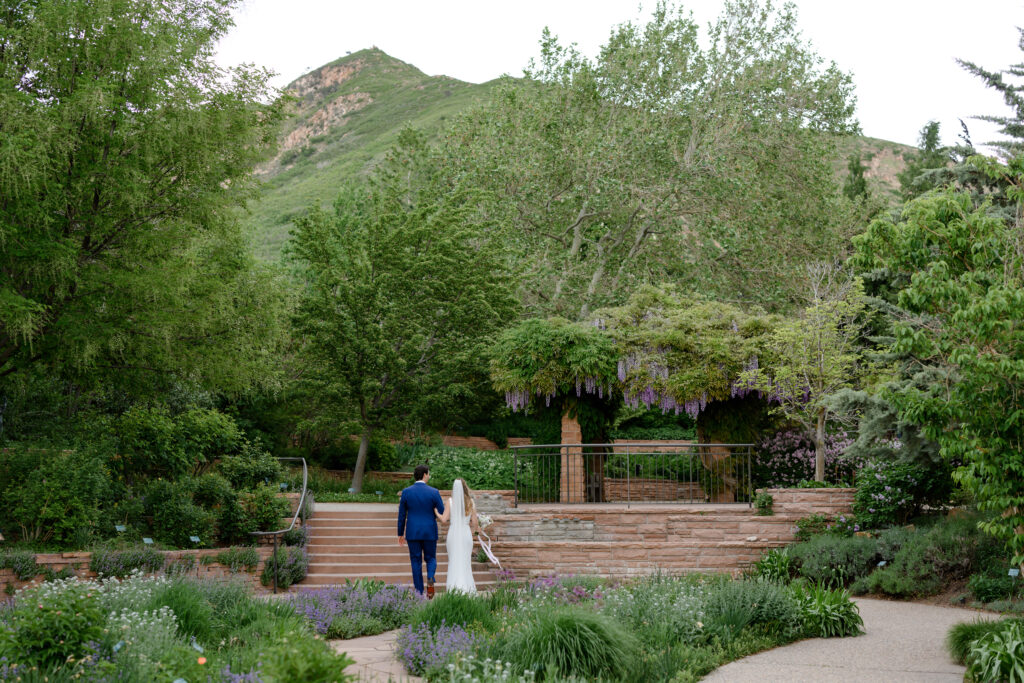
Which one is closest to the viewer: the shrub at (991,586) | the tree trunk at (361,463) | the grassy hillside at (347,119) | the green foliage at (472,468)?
the shrub at (991,586)

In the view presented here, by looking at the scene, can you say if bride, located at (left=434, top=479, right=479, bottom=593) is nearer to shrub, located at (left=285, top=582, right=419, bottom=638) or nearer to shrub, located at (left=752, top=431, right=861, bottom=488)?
shrub, located at (left=285, top=582, right=419, bottom=638)

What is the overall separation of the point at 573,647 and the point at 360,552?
7.93m

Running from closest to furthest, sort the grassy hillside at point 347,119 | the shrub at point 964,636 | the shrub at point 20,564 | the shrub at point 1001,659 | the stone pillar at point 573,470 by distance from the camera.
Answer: the shrub at point 1001,659
the shrub at point 964,636
the shrub at point 20,564
the stone pillar at point 573,470
the grassy hillside at point 347,119

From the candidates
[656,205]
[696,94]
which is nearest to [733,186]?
[656,205]

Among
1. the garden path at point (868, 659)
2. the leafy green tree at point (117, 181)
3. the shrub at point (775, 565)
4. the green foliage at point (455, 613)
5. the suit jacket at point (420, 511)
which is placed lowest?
the shrub at point (775, 565)

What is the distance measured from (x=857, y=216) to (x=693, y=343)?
15.3m

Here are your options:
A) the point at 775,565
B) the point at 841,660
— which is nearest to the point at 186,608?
the point at 841,660

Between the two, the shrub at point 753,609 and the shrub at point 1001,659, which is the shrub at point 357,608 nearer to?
the shrub at point 753,609

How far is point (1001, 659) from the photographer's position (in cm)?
614

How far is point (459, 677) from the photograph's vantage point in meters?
5.48

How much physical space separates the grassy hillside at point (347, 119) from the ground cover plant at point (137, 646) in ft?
162

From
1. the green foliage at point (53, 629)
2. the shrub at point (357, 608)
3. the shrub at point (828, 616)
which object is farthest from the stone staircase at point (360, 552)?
the green foliage at point (53, 629)

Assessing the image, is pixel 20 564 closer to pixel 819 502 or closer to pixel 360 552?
pixel 360 552

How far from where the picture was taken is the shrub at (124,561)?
10430mm
